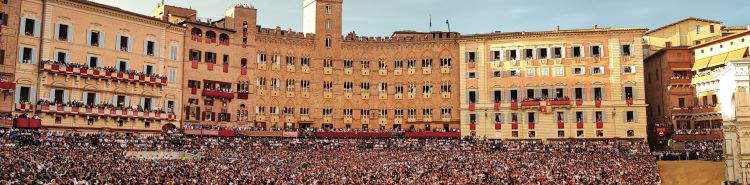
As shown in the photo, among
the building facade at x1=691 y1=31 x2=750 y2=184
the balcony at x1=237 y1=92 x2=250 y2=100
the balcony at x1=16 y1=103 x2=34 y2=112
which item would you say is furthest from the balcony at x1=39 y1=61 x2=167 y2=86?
the building facade at x1=691 y1=31 x2=750 y2=184

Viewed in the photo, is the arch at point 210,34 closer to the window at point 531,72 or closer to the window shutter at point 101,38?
the window shutter at point 101,38

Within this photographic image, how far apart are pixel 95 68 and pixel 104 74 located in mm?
927

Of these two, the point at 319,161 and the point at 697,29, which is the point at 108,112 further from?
the point at 697,29

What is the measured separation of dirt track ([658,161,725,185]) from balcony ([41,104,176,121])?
43.7m

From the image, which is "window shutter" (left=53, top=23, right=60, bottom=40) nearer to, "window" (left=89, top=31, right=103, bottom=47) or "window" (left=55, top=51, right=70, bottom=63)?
"window" (left=55, top=51, right=70, bottom=63)

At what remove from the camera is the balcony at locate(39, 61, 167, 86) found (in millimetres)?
56662

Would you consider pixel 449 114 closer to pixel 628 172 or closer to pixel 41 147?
pixel 628 172

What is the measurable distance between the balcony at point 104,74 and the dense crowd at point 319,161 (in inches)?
236

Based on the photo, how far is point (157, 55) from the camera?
2569 inches

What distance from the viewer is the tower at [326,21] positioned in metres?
74.6

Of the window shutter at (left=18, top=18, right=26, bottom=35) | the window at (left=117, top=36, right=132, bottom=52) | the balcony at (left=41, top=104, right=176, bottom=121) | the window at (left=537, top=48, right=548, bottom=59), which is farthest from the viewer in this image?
the window at (left=537, top=48, right=548, bottom=59)

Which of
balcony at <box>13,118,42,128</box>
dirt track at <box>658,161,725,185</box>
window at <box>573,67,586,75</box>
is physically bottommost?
dirt track at <box>658,161,725,185</box>

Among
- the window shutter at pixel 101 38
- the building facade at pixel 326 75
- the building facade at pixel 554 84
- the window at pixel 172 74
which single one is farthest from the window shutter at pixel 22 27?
the building facade at pixel 554 84

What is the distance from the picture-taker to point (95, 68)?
5966cm
